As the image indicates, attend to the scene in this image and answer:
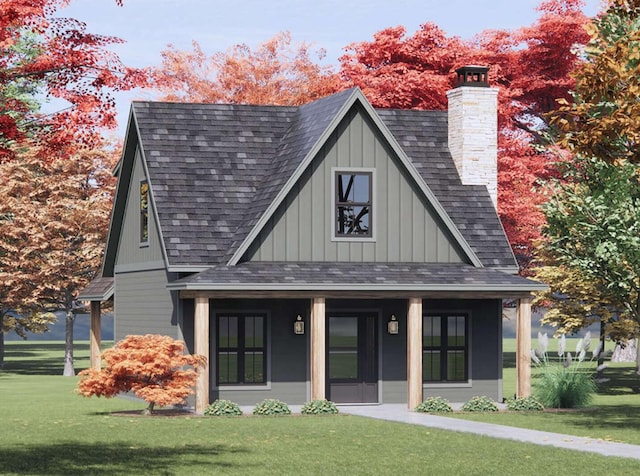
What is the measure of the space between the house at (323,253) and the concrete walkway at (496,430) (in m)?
1.05

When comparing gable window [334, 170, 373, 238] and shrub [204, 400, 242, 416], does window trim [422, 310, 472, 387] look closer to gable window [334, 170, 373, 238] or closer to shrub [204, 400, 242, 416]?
gable window [334, 170, 373, 238]

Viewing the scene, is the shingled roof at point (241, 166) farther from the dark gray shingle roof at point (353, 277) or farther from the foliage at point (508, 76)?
the foliage at point (508, 76)

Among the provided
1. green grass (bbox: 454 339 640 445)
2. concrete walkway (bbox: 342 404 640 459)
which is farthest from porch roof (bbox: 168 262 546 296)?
green grass (bbox: 454 339 640 445)

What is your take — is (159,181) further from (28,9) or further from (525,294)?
(28,9)

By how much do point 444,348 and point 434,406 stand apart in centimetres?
288

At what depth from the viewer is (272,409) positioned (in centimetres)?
2880

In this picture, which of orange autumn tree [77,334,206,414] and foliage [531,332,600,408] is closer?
orange autumn tree [77,334,206,414]

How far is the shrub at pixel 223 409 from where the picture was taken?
28438mm

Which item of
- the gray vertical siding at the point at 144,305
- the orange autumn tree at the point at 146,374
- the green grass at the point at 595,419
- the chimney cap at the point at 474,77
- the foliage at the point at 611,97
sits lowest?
the green grass at the point at 595,419

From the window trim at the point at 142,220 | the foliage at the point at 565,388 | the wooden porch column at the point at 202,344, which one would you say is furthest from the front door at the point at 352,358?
the window trim at the point at 142,220

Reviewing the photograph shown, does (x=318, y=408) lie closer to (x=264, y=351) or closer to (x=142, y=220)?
(x=264, y=351)

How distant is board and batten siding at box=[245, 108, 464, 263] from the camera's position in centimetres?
3092

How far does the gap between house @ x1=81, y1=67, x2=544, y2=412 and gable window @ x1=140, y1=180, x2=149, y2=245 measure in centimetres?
6

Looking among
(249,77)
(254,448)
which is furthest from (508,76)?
(254,448)
